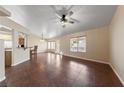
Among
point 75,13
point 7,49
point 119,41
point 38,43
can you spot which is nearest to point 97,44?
point 75,13

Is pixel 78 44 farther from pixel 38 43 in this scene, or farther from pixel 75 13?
pixel 38 43

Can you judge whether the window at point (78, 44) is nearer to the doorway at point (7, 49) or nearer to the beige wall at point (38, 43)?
the doorway at point (7, 49)

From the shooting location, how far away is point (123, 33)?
310cm

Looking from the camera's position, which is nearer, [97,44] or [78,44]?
[97,44]

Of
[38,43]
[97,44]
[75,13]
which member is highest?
[75,13]

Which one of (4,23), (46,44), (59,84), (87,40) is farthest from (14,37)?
(46,44)

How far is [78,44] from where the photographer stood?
29.6 feet

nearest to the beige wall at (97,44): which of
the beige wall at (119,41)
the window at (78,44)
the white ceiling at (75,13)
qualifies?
the window at (78,44)

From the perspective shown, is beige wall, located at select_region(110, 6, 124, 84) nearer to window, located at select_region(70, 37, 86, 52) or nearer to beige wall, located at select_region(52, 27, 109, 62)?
beige wall, located at select_region(52, 27, 109, 62)

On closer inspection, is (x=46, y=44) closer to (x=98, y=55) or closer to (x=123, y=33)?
(x=98, y=55)

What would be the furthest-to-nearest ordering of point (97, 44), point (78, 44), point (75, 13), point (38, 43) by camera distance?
point (38, 43) → point (78, 44) → point (97, 44) → point (75, 13)

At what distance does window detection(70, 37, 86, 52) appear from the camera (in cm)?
838
